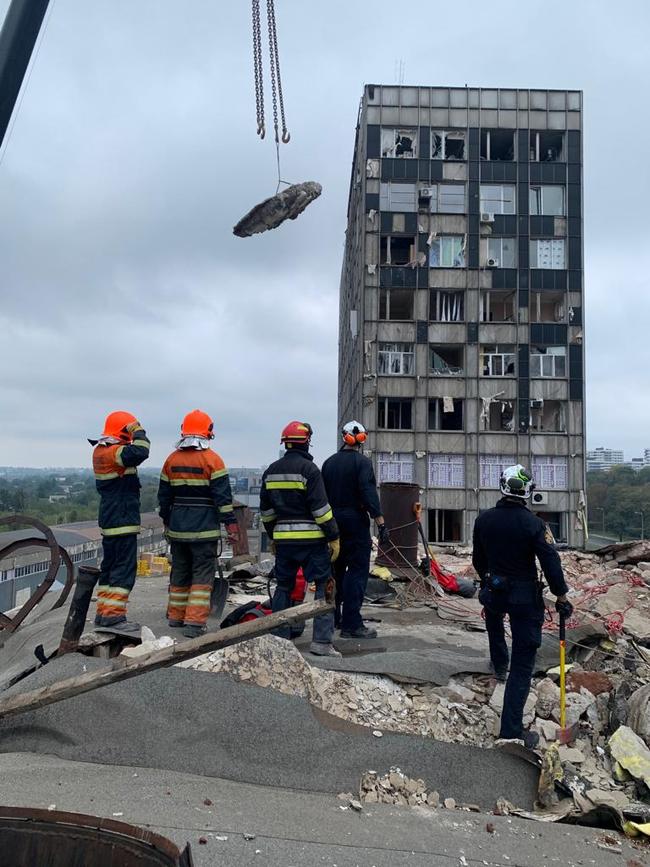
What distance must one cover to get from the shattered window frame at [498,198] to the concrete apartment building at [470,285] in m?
0.05

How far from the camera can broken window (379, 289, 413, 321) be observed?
32062mm

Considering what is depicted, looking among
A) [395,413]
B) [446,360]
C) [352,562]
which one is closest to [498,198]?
[446,360]

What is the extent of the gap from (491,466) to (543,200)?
13396 mm

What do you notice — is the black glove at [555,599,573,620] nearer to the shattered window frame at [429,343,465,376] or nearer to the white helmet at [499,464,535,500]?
the white helmet at [499,464,535,500]

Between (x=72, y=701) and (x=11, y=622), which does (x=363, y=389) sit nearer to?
(x=11, y=622)

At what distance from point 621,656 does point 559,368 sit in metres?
27.3

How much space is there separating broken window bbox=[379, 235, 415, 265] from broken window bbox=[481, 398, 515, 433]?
806 centimetres

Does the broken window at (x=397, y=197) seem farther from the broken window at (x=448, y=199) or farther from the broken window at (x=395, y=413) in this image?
the broken window at (x=395, y=413)

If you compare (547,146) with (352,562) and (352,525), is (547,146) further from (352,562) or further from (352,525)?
Result: (352,562)

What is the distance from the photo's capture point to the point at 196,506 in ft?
19.5

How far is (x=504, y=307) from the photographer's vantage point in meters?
33.4

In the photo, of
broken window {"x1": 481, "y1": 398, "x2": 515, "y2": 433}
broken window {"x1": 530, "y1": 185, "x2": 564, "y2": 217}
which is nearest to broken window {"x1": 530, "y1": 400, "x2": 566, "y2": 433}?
broken window {"x1": 481, "y1": 398, "x2": 515, "y2": 433}

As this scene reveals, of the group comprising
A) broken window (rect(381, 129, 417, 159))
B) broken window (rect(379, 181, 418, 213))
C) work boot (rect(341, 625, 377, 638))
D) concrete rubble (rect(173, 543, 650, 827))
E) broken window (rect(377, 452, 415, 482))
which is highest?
broken window (rect(381, 129, 417, 159))

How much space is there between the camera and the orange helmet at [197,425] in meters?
5.98
